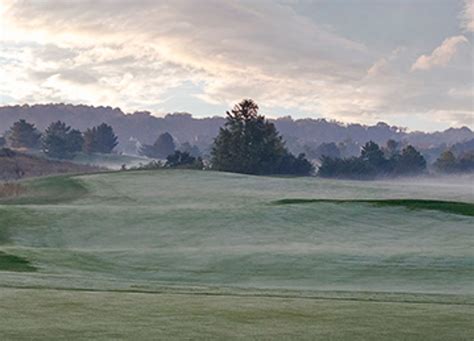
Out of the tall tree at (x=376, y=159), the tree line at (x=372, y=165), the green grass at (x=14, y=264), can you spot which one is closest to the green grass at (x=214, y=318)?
the green grass at (x=14, y=264)

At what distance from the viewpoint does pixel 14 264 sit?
3016 cm

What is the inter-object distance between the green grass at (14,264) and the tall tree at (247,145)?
76.9 meters

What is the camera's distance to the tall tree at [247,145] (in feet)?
357

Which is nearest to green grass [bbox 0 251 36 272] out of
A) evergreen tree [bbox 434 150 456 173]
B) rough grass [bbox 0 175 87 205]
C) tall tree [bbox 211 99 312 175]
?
rough grass [bbox 0 175 87 205]

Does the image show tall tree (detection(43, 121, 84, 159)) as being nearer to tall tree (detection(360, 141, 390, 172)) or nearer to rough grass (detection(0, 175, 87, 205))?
tall tree (detection(360, 141, 390, 172))

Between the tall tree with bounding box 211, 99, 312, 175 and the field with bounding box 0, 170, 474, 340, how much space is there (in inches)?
1454

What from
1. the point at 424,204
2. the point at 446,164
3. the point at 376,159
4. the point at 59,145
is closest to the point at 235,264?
the point at 424,204

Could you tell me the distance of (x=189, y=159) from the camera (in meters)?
122

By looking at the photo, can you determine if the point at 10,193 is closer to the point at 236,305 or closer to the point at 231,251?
the point at 231,251

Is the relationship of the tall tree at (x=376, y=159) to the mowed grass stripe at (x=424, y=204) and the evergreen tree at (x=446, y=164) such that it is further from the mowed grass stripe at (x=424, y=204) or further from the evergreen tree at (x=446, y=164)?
the mowed grass stripe at (x=424, y=204)

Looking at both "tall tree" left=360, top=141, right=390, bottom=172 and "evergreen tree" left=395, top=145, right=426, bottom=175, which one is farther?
"evergreen tree" left=395, top=145, right=426, bottom=175

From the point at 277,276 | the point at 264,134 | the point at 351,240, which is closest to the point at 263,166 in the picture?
the point at 264,134

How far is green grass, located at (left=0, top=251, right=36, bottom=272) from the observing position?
94.9 ft

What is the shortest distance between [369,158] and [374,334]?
132906 mm
